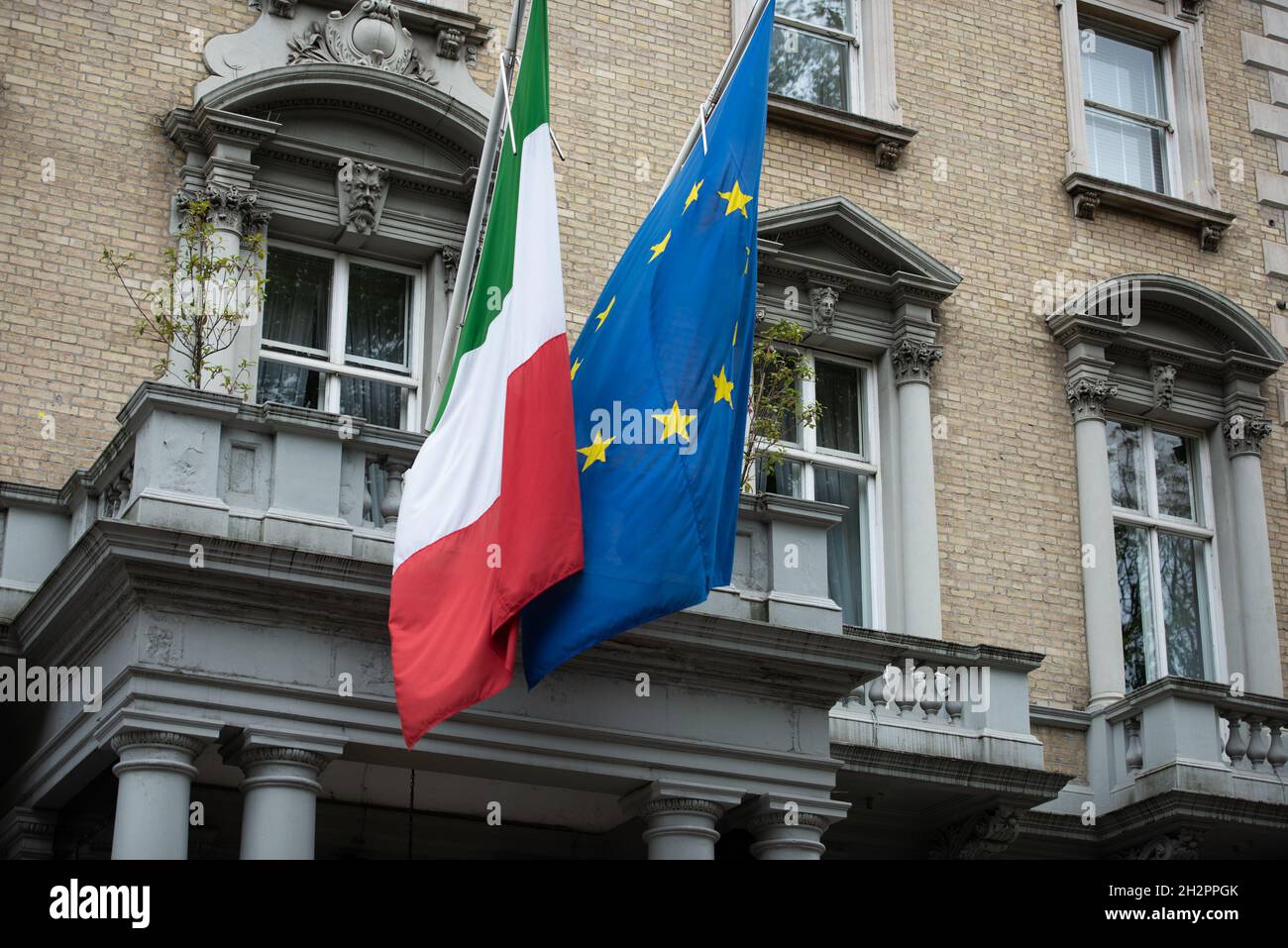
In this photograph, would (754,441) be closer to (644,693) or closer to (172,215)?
(644,693)

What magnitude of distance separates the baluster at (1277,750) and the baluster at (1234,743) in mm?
274

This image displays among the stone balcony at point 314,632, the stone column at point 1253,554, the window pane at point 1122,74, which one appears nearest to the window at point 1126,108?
the window pane at point 1122,74

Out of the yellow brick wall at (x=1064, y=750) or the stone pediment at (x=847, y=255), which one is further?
the stone pediment at (x=847, y=255)

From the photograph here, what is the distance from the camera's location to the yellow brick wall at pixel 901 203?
49.0 feet

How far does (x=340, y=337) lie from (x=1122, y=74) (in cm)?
918

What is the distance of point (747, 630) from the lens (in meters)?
12.9

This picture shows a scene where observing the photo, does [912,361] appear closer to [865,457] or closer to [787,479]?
[865,457]

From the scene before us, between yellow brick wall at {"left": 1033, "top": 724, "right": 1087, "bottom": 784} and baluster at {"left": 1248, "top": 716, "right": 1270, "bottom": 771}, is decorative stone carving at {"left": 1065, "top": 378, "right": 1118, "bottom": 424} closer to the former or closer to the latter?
yellow brick wall at {"left": 1033, "top": 724, "right": 1087, "bottom": 784}

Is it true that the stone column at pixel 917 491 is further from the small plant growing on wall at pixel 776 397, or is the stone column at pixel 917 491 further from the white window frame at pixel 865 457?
the small plant growing on wall at pixel 776 397

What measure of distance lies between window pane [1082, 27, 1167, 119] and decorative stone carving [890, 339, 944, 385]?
167 inches

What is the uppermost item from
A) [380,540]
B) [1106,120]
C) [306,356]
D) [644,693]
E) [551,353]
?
[1106,120]
